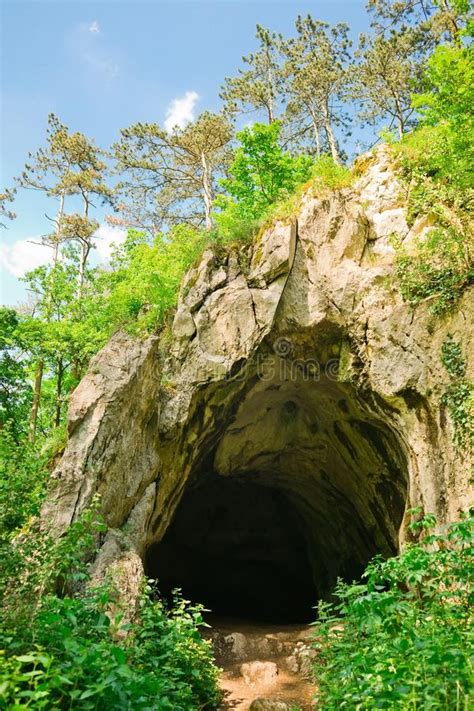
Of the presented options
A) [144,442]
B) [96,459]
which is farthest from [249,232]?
[96,459]

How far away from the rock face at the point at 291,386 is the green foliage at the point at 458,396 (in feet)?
0.52

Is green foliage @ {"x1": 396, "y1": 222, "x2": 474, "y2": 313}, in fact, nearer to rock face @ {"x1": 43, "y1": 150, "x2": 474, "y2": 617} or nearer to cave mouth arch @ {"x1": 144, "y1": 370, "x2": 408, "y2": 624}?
rock face @ {"x1": 43, "y1": 150, "x2": 474, "y2": 617}

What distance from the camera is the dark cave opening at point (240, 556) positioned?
16484 millimetres

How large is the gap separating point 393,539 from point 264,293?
19.8 feet

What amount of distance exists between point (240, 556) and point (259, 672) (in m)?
9.77

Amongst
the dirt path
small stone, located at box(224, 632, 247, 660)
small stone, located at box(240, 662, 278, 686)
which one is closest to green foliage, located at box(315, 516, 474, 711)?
the dirt path

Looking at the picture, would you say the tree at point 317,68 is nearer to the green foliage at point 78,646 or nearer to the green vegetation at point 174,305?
the green vegetation at point 174,305

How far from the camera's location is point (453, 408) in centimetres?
728

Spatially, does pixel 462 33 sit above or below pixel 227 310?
above

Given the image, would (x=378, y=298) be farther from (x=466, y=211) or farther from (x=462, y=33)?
(x=462, y=33)

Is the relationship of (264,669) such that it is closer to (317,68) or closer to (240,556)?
(240,556)

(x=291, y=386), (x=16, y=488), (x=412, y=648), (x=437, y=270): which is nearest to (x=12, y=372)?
(x=291, y=386)

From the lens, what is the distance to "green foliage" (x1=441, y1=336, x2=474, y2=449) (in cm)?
704

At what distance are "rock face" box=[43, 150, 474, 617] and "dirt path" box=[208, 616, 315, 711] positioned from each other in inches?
98.7
